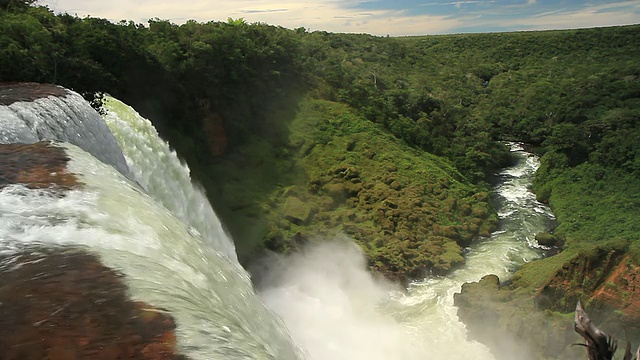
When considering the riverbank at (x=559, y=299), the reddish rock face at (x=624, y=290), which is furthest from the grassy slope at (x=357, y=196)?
the reddish rock face at (x=624, y=290)

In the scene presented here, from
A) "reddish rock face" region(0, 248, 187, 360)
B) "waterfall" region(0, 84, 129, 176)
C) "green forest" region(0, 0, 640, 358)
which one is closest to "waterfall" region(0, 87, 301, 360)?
"reddish rock face" region(0, 248, 187, 360)

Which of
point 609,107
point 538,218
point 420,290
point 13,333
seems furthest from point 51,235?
point 609,107

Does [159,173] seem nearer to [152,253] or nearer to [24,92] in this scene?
[24,92]

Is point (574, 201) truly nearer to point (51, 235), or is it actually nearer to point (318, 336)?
point (318, 336)

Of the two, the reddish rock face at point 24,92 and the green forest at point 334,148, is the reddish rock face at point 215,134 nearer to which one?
the green forest at point 334,148

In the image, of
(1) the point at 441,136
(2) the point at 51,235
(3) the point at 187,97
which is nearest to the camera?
(2) the point at 51,235

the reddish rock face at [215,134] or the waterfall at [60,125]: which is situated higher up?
the waterfall at [60,125]
